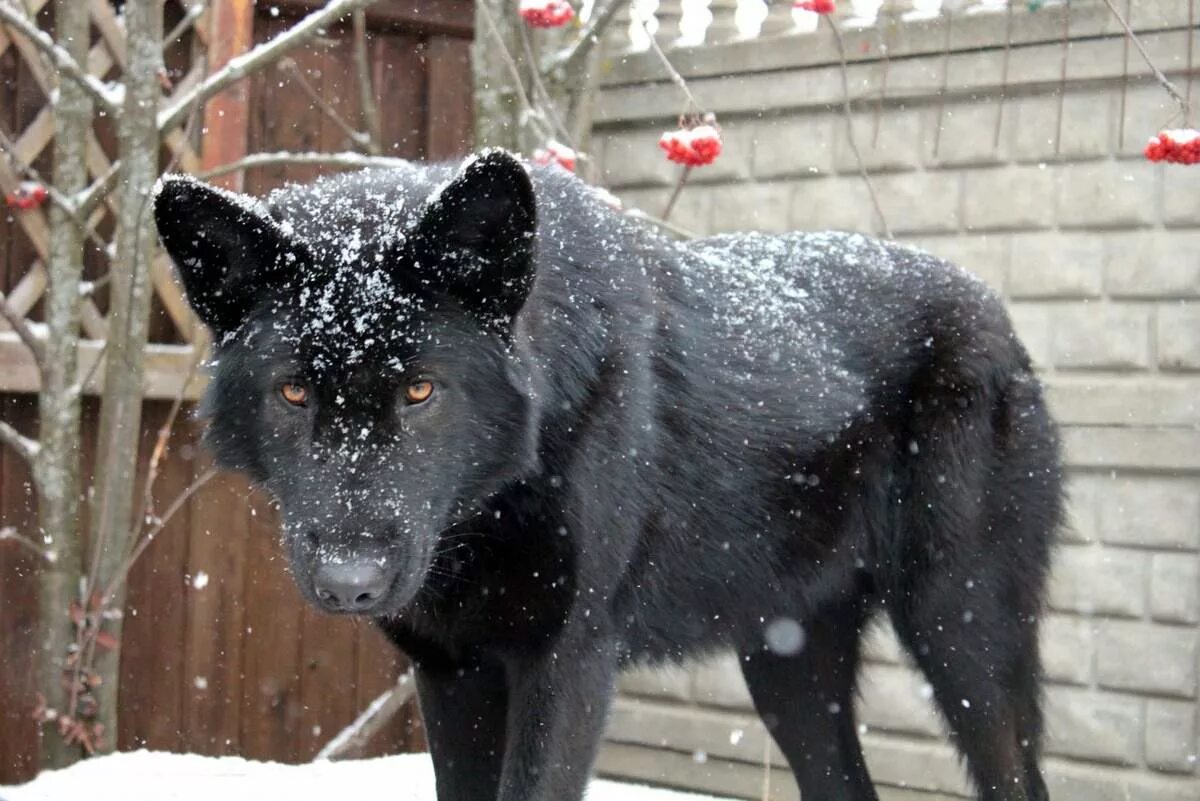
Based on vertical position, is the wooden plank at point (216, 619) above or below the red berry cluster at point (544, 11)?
below

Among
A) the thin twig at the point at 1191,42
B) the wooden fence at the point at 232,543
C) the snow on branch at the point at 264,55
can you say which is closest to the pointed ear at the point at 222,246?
the snow on branch at the point at 264,55

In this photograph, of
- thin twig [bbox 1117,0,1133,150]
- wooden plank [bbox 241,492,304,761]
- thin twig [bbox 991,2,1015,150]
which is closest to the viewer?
thin twig [bbox 1117,0,1133,150]

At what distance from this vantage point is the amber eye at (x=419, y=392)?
2.66 meters

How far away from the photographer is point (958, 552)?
12.1ft

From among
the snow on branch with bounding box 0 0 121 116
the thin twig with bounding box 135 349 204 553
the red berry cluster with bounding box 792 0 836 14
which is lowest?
the thin twig with bounding box 135 349 204 553

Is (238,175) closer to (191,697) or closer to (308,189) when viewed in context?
(191,697)

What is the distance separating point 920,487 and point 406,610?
137cm

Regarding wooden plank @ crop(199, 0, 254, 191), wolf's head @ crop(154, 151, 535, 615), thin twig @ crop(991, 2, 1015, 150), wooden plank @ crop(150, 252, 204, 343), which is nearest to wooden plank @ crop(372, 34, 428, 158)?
wooden plank @ crop(199, 0, 254, 191)

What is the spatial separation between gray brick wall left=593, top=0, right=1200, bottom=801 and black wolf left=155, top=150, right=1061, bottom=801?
814 mm

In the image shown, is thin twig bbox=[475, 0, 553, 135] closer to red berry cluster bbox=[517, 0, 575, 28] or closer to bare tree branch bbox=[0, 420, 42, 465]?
red berry cluster bbox=[517, 0, 575, 28]

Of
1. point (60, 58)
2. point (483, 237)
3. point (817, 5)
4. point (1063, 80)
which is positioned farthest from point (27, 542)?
point (1063, 80)

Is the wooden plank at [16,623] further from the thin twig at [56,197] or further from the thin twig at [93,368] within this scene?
the thin twig at [56,197]

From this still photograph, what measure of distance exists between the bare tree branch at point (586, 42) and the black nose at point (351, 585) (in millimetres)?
2306

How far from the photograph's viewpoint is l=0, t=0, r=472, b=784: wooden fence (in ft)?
15.7
